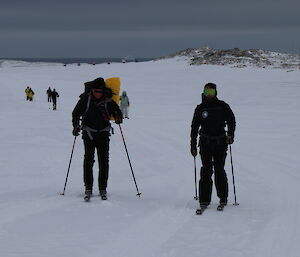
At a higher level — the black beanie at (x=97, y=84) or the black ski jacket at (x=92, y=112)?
the black beanie at (x=97, y=84)

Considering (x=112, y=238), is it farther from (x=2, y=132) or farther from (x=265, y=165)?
(x=2, y=132)

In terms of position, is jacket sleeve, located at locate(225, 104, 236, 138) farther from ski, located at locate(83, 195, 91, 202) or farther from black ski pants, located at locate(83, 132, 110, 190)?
ski, located at locate(83, 195, 91, 202)

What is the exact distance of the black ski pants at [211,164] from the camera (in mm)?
7383

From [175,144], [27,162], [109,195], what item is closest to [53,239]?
[109,195]

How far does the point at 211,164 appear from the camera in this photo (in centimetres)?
749

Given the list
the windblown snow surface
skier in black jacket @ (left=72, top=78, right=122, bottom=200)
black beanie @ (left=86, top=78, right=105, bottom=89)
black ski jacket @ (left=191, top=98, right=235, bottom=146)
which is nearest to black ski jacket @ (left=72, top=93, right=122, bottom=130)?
skier in black jacket @ (left=72, top=78, right=122, bottom=200)

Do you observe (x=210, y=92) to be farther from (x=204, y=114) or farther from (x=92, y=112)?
(x=92, y=112)

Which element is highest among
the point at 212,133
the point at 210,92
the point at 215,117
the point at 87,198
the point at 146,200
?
the point at 210,92

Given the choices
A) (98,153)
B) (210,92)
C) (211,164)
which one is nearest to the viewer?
(210,92)

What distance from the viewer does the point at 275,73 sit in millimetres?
54531

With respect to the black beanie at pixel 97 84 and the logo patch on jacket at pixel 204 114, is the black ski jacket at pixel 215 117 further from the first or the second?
the black beanie at pixel 97 84

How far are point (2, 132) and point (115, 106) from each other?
1021 cm

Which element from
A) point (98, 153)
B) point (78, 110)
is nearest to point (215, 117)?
point (98, 153)

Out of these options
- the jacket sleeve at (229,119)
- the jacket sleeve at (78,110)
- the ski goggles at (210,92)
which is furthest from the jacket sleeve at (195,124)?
the jacket sleeve at (78,110)
